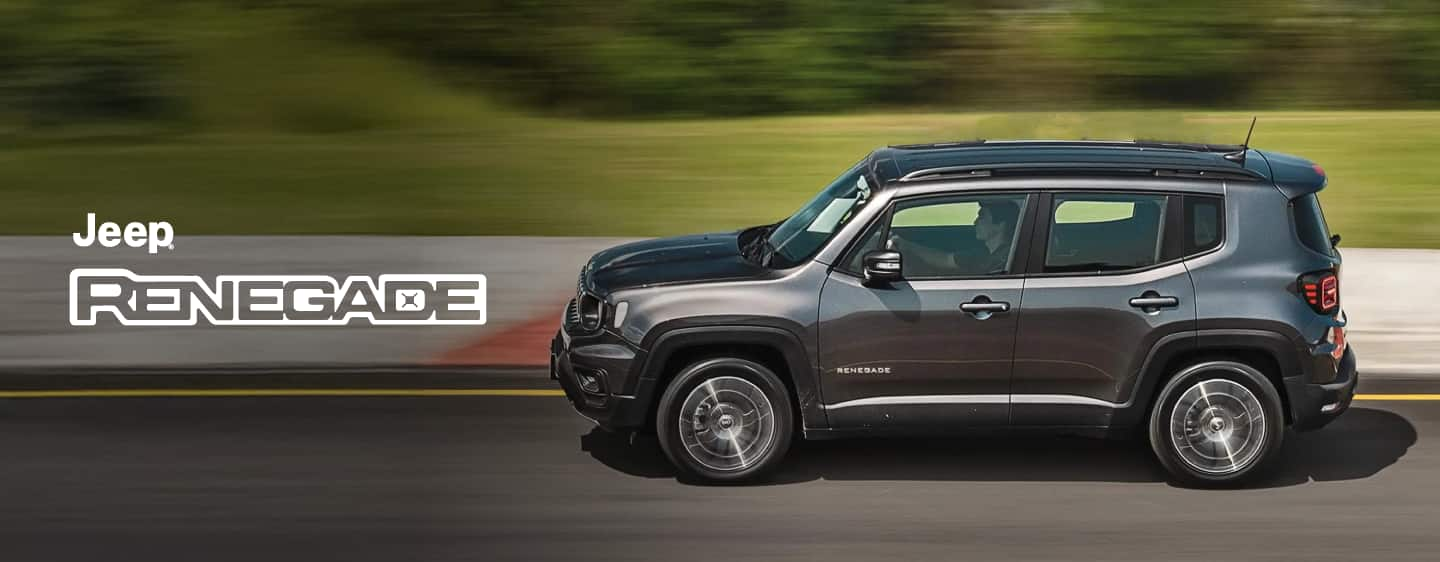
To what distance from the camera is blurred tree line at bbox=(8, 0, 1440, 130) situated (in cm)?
2056

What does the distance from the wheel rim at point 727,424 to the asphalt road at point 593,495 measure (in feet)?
0.56

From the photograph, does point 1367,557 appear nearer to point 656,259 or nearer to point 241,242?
point 656,259

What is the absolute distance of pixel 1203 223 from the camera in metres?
8.55

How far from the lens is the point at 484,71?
2161 centimetres

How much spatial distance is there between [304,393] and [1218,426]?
17.1ft

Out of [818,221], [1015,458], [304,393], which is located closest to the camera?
[818,221]

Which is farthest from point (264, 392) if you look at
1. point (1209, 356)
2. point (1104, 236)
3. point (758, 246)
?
point (1209, 356)

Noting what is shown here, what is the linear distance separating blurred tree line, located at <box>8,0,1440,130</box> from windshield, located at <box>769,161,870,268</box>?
465 inches

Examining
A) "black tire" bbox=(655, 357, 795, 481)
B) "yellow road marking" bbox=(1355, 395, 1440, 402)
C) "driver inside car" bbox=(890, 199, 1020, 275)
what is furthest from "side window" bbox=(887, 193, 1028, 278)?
"yellow road marking" bbox=(1355, 395, 1440, 402)

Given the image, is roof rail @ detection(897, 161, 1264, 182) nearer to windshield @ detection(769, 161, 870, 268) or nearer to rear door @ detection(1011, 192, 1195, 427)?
rear door @ detection(1011, 192, 1195, 427)

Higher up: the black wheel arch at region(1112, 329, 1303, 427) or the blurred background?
the blurred background

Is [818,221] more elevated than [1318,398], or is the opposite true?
[818,221]

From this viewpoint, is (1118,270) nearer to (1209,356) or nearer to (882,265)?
(1209,356)

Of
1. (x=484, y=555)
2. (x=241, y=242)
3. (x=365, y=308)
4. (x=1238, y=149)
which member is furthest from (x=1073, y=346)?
(x=241, y=242)
